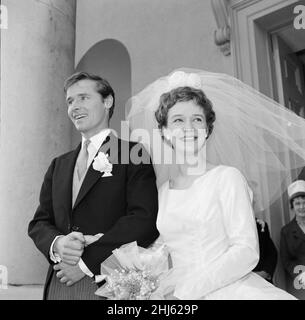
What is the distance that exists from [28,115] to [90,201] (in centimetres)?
128

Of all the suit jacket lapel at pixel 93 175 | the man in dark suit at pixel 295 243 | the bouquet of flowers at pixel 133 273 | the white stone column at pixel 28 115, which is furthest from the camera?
the man in dark suit at pixel 295 243

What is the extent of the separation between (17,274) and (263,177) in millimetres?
1559

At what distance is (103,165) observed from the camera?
1917 millimetres

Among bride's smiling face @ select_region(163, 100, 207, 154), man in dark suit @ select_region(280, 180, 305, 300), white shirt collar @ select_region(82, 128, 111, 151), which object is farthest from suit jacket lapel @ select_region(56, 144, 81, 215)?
man in dark suit @ select_region(280, 180, 305, 300)

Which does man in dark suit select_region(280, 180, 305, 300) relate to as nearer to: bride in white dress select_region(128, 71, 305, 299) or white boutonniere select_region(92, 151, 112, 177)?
bride in white dress select_region(128, 71, 305, 299)

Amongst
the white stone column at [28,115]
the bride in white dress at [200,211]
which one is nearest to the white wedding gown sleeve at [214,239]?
the bride in white dress at [200,211]

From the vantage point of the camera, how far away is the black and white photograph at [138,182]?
1.63 m

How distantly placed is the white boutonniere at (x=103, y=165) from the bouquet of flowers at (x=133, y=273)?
0.37 metres

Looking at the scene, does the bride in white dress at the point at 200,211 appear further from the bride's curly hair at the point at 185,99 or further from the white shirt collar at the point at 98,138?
the white shirt collar at the point at 98,138

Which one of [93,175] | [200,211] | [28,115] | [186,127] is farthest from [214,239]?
[28,115]

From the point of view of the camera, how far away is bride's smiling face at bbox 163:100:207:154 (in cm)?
184

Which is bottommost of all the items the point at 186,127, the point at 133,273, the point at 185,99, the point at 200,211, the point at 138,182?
the point at 133,273

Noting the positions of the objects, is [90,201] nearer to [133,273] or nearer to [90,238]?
[90,238]

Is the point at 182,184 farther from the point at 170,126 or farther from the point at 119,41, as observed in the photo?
the point at 119,41
